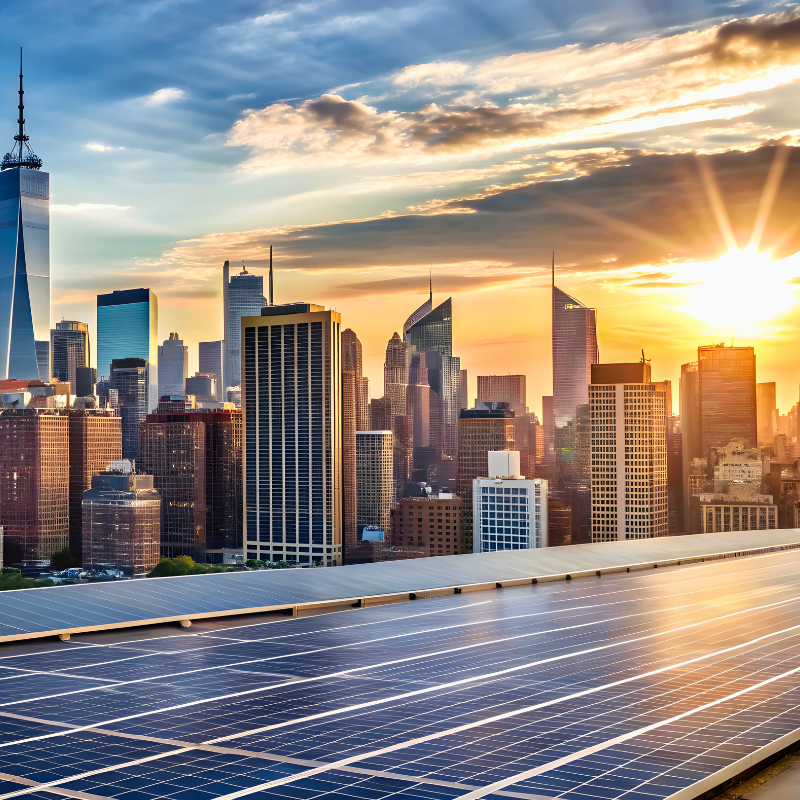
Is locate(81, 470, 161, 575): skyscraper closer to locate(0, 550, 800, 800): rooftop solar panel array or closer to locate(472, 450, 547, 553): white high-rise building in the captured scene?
locate(472, 450, 547, 553): white high-rise building

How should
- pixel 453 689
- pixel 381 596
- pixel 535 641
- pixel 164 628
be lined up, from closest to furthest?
pixel 453 689 < pixel 535 641 < pixel 164 628 < pixel 381 596

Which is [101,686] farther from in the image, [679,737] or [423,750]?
[679,737]

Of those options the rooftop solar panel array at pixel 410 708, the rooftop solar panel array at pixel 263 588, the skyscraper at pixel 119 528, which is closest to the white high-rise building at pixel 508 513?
the skyscraper at pixel 119 528

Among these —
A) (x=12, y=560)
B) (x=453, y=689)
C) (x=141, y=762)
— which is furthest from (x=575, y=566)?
(x=12, y=560)

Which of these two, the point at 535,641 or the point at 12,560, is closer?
the point at 535,641

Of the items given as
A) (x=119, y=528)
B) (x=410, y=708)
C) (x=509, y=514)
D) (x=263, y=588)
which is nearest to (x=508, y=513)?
(x=509, y=514)

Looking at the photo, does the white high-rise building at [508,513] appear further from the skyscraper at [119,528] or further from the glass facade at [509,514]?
the skyscraper at [119,528]
